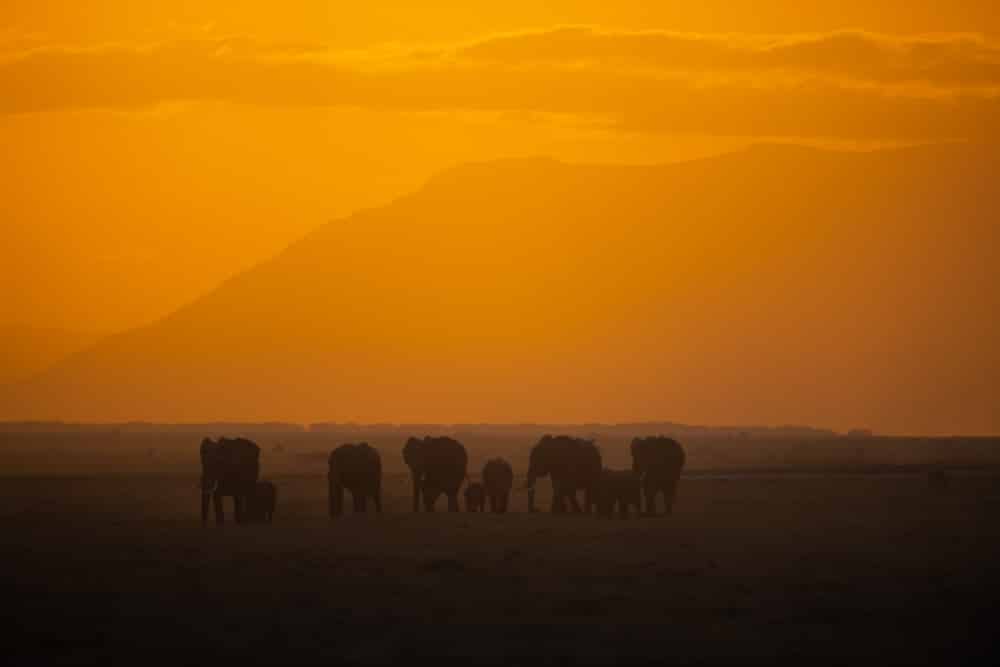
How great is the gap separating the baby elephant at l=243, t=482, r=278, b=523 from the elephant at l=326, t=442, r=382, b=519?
2.91 m

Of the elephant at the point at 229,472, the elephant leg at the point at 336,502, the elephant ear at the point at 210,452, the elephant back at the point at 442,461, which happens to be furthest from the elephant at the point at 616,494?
the elephant ear at the point at 210,452

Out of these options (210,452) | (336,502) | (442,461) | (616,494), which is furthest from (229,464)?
(616,494)

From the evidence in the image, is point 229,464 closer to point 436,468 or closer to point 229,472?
point 229,472

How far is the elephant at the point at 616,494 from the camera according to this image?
57.1 metres

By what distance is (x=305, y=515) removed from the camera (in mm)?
57719

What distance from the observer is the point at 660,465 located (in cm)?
5859

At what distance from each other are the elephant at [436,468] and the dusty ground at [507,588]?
12.3 ft


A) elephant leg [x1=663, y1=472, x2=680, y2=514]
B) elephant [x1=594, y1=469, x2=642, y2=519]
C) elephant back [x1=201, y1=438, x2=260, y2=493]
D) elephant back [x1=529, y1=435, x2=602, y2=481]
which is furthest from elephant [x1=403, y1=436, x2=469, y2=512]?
elephant back [x1=201, y1=438, x2=260, y2=493]

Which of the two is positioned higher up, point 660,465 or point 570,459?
point 570,459

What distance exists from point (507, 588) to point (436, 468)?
24.7 meters

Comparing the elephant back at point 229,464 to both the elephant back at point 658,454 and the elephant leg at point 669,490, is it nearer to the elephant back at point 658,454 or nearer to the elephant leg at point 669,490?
the elephant back at point 658,454

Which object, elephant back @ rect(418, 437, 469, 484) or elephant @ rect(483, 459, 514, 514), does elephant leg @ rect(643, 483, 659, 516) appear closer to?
elephant @ rect(483, 459, 514, 514)

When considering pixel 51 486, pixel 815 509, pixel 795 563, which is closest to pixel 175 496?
pixel 51 486

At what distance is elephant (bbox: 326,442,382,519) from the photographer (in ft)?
187
